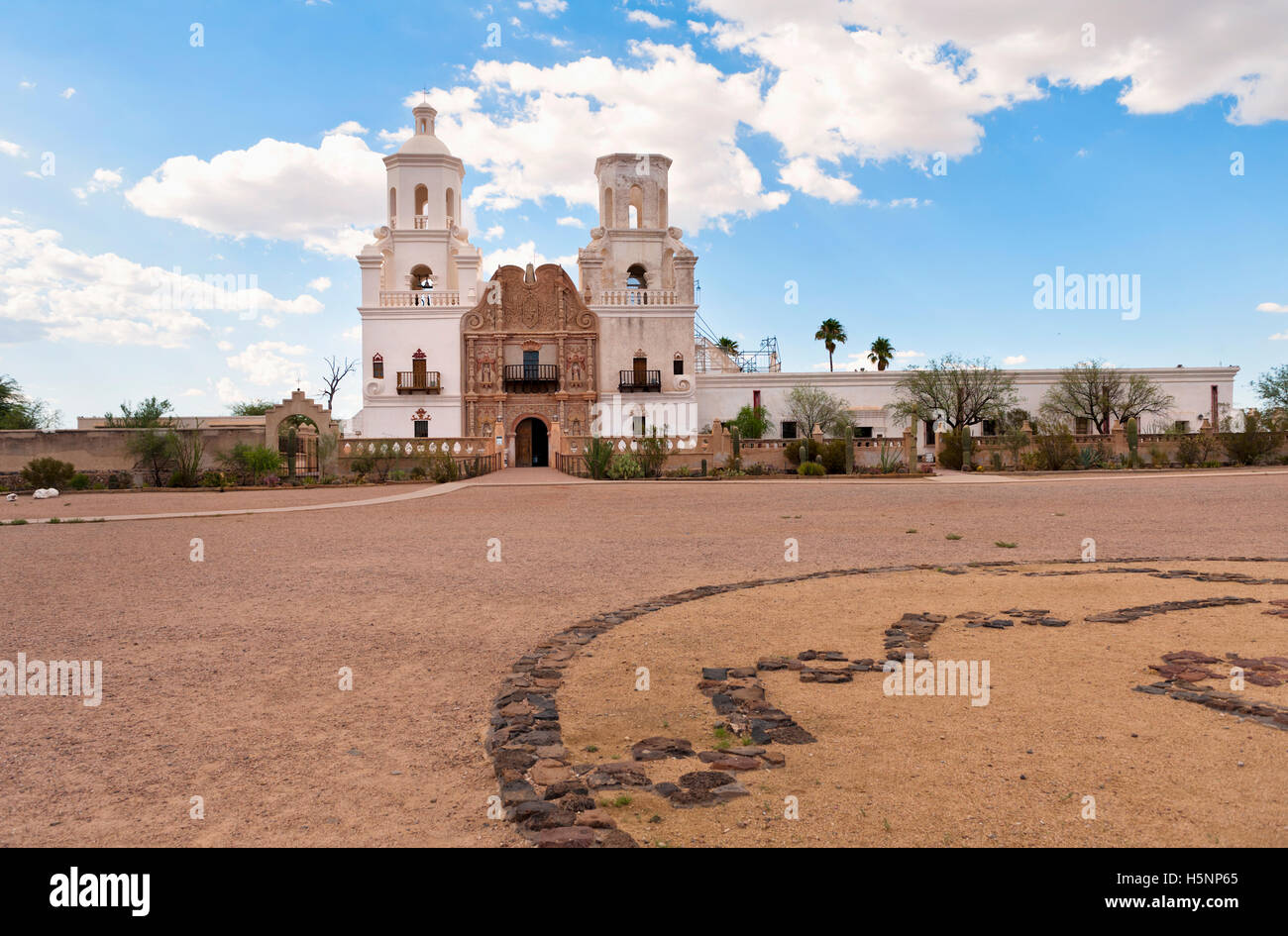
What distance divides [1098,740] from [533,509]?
14854mm

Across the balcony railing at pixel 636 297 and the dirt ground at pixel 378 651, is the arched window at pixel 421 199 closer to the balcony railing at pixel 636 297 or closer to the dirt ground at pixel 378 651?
the balcony railing at pixel 636 297

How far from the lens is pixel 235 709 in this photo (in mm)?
4801

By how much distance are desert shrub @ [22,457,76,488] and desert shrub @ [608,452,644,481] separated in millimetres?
19216

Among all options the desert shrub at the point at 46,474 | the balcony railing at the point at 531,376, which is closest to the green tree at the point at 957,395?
the balcony railing at the point at 531,376

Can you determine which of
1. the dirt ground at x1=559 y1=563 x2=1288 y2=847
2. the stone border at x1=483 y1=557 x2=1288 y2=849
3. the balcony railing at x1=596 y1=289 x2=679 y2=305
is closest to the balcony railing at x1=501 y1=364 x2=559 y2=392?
the balcony railing at x1=596 y1=289 x2=679 y2=305

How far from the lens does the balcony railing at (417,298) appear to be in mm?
44250

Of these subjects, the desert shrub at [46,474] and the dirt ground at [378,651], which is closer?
the dirt ground at [378,651]

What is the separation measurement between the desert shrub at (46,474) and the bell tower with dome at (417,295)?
15.8m

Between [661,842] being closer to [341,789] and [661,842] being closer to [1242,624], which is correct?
[341,789]

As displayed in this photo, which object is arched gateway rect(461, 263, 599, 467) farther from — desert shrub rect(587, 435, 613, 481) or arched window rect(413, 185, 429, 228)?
desert shrub rect(587, 435, 613, 481)

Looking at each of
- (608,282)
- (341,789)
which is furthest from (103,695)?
(608,282)

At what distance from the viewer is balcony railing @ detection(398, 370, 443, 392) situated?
43312mm

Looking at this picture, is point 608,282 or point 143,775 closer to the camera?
point 143,775

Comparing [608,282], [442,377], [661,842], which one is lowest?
[661,842]
